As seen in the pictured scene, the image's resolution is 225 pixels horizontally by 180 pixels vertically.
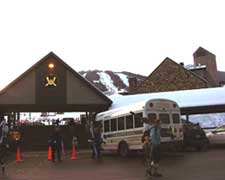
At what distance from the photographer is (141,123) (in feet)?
64.7

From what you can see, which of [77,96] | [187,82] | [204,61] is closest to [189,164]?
[77,96]

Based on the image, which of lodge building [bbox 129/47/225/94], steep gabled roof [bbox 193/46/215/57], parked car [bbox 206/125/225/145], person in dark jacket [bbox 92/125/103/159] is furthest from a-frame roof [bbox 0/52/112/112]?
steep gabled roof [bbox 193/46/215/57]

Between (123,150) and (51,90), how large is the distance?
11.2 metres

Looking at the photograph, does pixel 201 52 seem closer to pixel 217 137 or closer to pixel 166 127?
pixel 217 137

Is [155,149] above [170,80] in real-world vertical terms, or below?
below

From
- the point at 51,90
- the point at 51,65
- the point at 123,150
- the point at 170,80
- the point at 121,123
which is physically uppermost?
the point at 170,80

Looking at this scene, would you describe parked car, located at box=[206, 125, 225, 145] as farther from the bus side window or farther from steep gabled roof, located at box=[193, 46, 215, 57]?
steep gabled roof, located at box=[193, 46, 215, 57]

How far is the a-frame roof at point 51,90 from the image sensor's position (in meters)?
30.2

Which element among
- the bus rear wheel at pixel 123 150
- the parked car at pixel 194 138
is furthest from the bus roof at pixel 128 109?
the parked car at pixel 194 138

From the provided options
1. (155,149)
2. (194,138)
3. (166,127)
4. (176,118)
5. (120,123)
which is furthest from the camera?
(194,138)

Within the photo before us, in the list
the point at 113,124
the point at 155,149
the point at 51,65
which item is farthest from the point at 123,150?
the point at 51,65

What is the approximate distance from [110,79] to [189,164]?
166091mm

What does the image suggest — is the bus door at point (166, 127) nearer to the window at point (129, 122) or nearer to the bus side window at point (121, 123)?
the window at point (129, 122)

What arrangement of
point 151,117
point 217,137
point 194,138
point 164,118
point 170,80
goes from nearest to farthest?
1. point 151,117
2. point 164,118
3. point 194,138
4. point 217,137
5. point 170,80
